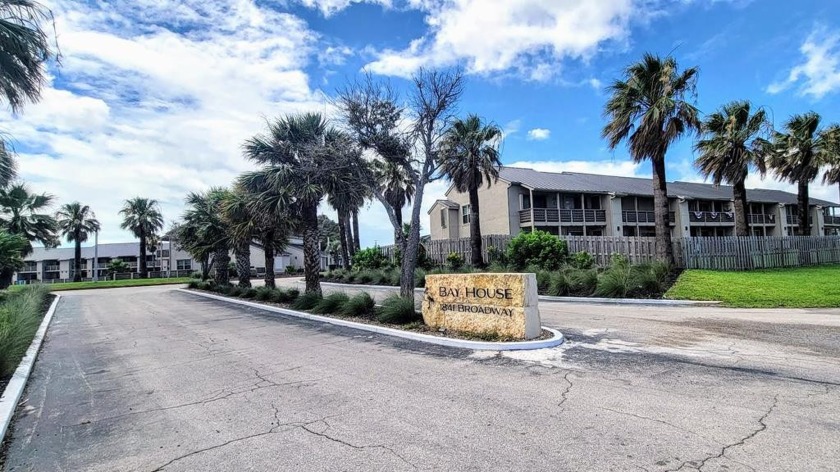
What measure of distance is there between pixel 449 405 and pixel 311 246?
13224 millimetres

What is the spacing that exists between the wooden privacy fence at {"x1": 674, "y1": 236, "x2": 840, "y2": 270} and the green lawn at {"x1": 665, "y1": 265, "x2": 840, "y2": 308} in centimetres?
161

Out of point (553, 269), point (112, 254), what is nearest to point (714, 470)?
point (553, 269)

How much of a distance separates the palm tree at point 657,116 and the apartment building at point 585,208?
35.2 feet

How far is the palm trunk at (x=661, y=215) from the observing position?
19203 mm

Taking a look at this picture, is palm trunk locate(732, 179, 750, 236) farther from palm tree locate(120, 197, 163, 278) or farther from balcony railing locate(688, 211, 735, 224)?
palm tree locate(120, 197, 163, 278)

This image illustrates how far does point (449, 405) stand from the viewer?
5.05 m

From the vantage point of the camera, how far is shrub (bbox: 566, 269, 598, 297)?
1673cm

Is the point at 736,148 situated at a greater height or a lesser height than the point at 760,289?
greater

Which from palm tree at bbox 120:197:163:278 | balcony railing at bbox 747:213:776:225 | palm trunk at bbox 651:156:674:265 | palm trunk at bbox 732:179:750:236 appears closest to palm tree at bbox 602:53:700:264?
palm trunk at bbox 651:156:674:265

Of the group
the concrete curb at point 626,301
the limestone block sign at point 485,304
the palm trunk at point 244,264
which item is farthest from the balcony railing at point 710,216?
the limestone block sign at point 485,304

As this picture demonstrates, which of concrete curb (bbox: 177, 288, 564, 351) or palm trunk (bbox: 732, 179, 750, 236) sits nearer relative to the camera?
concrete curb (bbox: 177, 288, 564, 351)

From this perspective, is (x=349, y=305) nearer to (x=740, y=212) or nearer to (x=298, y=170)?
(x=298, y=170)

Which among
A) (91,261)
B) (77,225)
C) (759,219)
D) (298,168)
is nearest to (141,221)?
(77,225)

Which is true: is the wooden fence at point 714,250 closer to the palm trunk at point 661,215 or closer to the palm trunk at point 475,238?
the palm trunk at point 475,238
